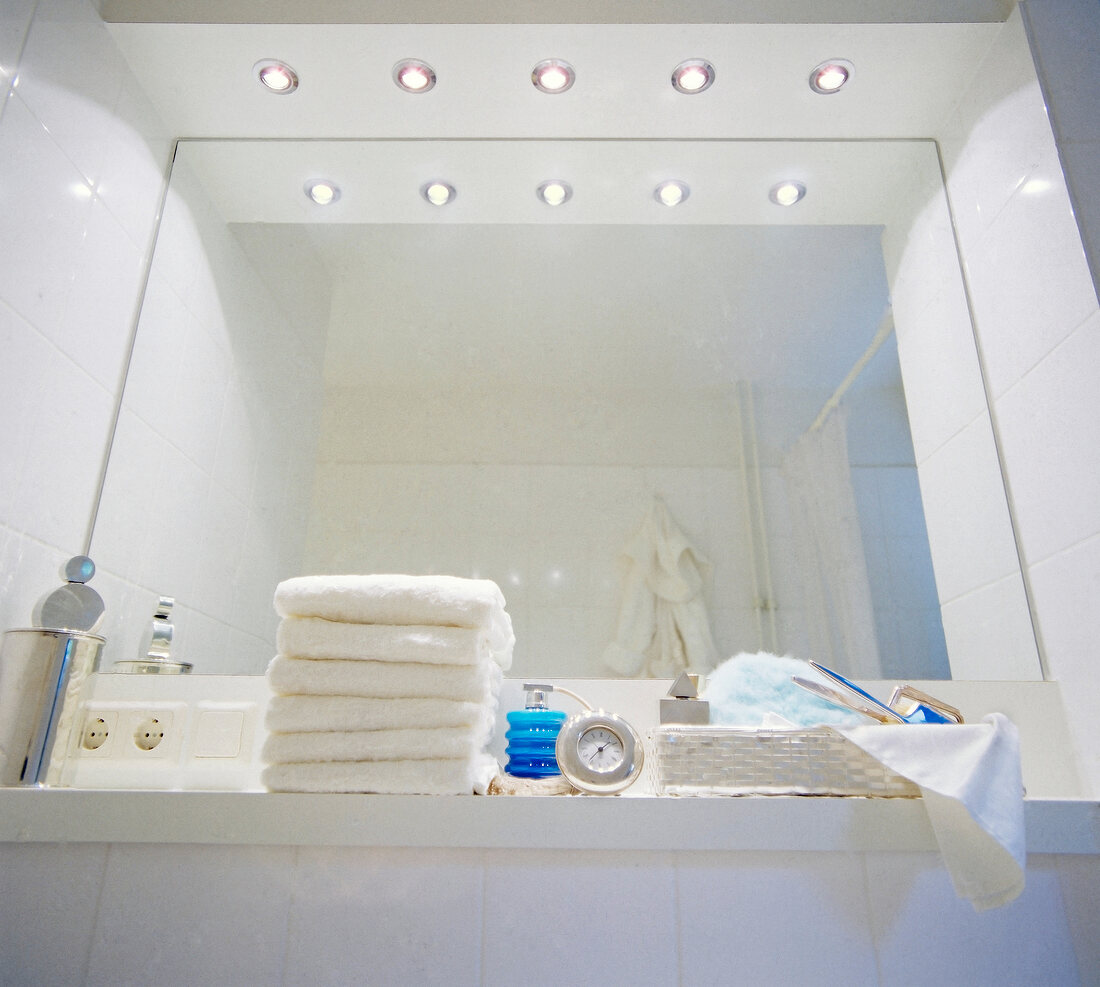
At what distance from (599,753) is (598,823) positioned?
13cm

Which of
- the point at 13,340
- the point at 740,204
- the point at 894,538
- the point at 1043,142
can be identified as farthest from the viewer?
the point at 740,204

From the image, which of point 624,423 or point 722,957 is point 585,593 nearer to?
point 624,423

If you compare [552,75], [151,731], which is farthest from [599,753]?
[552,75]

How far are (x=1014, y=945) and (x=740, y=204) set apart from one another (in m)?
1.26

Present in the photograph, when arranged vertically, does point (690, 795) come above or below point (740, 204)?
below

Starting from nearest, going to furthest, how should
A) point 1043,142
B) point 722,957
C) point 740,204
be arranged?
point 722,957 < point 1043,142 < point 740,204

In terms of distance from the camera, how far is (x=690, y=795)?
0.90 m

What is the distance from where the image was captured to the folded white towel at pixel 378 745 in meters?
0.88

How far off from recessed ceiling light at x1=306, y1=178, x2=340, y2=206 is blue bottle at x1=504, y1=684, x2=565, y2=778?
1.06 m

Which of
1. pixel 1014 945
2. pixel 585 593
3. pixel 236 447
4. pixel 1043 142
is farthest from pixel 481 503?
pixel 1043 142

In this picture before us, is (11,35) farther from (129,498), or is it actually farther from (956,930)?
(956,930)

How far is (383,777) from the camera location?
87 cm

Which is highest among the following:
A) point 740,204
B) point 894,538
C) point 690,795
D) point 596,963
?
point 740,204

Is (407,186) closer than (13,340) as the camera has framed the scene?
No
